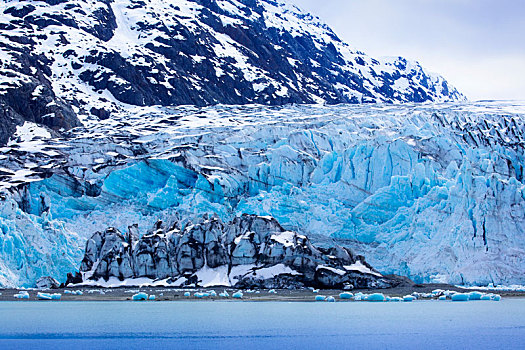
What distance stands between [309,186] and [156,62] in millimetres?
59503

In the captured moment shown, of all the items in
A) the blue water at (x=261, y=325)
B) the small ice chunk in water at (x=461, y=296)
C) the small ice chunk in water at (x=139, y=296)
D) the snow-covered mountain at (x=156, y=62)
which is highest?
the snow-covered mountain at (x=156, y=62)

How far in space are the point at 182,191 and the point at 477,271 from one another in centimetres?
2281

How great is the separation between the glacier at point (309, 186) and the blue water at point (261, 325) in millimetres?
7806

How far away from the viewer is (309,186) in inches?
2186

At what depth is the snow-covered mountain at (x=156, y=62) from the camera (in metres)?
89.1

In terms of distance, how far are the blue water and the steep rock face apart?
569 cm

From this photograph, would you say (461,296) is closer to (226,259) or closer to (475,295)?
(475,295)

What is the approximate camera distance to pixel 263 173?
57781 mm

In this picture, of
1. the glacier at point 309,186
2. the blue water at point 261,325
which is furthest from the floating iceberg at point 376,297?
the glacier at point 309,186

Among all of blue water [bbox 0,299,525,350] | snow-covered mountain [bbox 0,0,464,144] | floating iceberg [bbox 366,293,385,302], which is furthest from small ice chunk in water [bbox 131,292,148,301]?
snow-covered mountain [bbox 0,0,464,144]

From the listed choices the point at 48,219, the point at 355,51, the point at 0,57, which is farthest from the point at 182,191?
the point at 355,51

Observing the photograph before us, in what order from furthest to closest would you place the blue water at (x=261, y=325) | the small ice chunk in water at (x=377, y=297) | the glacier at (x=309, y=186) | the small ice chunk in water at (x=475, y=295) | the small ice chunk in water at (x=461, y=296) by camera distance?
the glacier at (x=309, y=186) < the small ice chunk in water at (x=461, y=296) < the small ice chunk in water at (x=475, y=295) < the small ice chunk in water at (x=377, y=297) < the blue water at (x=261, y=325)

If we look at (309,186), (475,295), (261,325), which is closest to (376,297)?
(475,295)

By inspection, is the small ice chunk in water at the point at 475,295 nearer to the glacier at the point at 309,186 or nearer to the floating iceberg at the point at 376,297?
the floating iceberg at the point at 376,297
